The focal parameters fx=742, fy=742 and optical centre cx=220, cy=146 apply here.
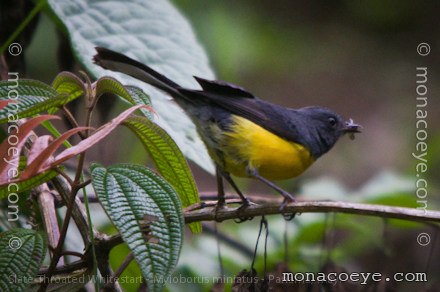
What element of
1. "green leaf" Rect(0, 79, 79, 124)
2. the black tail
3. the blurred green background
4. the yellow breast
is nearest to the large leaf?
the black tail

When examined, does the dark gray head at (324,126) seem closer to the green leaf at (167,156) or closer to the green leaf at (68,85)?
the green leaf at (167,156)

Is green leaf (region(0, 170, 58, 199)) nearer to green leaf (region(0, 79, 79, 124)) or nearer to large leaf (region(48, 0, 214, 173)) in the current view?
green leaf (region(0, 79, 79, 124))

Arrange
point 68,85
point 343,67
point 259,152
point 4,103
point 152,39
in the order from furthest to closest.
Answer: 1. point 343,67
2. point 259,152
3. point 152,39
4. point 68,85
5. point 4,103

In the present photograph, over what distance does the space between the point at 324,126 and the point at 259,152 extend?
61cm

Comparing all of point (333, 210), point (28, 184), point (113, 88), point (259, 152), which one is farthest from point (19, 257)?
point (259, 152)

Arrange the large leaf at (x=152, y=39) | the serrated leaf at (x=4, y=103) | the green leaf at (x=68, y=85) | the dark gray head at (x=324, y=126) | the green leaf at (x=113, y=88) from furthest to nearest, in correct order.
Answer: the dark gray head at (x=324, y=126), the large leaf at (x=152, y=39), the green leaf at (x=68, y=85), the green leaf at (x=113, y=88), the serrated leaf at (x=4, y=103)

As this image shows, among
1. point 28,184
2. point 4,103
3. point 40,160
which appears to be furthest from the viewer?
point 28,184

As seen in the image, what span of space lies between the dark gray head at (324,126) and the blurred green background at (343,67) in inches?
35.1

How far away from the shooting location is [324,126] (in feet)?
11.1

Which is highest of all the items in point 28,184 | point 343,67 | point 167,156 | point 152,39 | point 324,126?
point 343,67

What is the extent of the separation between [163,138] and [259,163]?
1.03 metres

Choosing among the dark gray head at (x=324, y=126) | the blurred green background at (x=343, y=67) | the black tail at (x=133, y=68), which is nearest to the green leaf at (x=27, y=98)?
the black tail at (x=133, y=68)

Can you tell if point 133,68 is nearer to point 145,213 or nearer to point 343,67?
point 145,213

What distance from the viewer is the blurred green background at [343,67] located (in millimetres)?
6301
